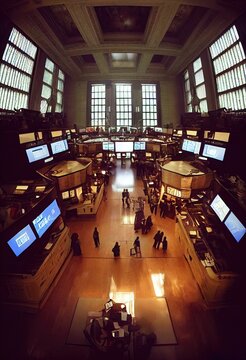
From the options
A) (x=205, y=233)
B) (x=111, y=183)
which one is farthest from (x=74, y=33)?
(x=205, y=233)

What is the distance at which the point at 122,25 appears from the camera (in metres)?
20.0

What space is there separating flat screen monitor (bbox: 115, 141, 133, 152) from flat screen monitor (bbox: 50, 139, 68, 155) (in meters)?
6.61

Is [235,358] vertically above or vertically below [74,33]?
below

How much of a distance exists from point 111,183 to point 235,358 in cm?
1371

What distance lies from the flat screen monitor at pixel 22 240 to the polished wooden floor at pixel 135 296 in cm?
201

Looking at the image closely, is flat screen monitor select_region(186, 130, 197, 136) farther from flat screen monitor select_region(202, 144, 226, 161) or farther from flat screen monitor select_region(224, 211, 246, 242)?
flat screen monitor select_region(224, 211, 246, 242)

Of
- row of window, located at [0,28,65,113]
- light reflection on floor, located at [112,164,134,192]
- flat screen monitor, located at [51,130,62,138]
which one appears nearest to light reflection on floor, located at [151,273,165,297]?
light reflection on floor, located at [112,164,134,192]

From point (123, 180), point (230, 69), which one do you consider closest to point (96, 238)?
point (123, 180)

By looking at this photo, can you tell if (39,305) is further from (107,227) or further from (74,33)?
(74,33)

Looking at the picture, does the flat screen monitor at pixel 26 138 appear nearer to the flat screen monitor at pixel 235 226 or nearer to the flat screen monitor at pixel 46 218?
the flat screen monitor at pixel 46 218

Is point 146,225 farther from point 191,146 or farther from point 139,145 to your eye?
point 139,145

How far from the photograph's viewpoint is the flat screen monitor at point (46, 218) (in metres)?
6.86

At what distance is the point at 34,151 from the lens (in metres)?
10.9

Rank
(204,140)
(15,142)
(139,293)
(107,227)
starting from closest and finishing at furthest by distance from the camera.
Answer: (139,293), (15,142), (107,227), (204,140)
